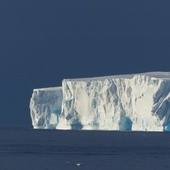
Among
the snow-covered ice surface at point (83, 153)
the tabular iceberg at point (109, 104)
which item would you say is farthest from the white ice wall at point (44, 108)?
the snow-covered ice surface at point (83, 153)

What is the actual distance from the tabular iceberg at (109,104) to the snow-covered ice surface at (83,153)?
5.56 ft

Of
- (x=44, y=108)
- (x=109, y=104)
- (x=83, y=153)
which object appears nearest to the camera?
(x=83, y=153)

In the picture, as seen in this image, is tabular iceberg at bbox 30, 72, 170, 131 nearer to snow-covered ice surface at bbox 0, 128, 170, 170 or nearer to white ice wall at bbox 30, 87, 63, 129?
white ice wall at bbox 30, 87, 63, 129

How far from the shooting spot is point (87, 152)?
84875 mm

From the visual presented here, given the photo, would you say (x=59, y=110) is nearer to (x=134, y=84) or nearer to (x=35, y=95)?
(x=35, y=95)

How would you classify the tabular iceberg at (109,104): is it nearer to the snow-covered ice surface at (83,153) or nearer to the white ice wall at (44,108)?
the white ice wall at (44,108)

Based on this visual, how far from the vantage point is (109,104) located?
95.6 meters

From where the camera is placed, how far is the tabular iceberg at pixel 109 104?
92.4m

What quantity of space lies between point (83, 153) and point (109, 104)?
12.2 meters

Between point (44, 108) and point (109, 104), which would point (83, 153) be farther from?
point (44, 108)

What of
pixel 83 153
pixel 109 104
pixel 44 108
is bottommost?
pixel 83 153

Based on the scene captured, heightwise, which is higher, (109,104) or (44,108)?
(109,104)

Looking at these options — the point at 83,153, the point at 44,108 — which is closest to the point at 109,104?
the point at 44,108

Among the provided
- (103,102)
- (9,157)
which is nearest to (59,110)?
(103,102)
